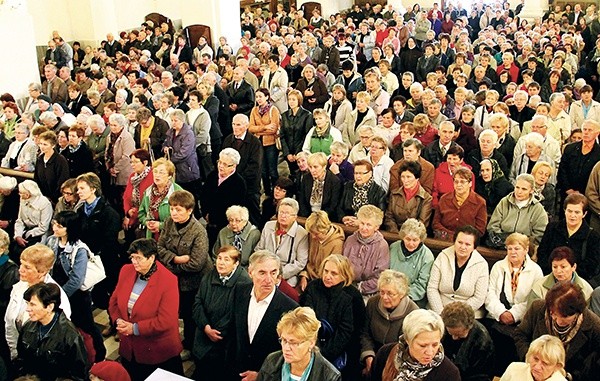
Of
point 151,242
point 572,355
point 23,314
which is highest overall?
point 151,242

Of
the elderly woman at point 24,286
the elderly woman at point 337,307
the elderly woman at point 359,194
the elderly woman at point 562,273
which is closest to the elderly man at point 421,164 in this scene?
the elderly woman at point 359,194

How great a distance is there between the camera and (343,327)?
418 cm

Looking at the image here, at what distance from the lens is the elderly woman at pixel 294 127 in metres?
7.71

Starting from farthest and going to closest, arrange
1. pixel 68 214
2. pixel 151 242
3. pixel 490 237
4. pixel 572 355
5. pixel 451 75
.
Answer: pixel 451 75
pixel 490 237
pixel 68 214
pixel 151 242
pixel 572 355

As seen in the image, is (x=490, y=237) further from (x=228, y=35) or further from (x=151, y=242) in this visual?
(x=228, y=35)

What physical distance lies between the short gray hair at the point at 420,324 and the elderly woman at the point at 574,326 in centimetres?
91

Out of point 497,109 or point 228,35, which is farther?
point 228,35

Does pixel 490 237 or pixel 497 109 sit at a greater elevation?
pixel 497 109

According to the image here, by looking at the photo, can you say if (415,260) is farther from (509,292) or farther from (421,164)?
(421,164)

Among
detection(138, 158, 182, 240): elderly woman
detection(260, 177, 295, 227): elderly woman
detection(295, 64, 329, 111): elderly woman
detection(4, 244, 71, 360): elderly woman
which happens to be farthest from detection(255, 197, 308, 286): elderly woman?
detection(295, 64, 329, 111): elderly woman

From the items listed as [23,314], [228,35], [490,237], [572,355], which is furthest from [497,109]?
[228,35]

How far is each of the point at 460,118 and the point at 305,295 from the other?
166 inches

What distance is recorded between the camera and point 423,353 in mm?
3270

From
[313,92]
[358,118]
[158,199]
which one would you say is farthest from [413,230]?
[313,92]
